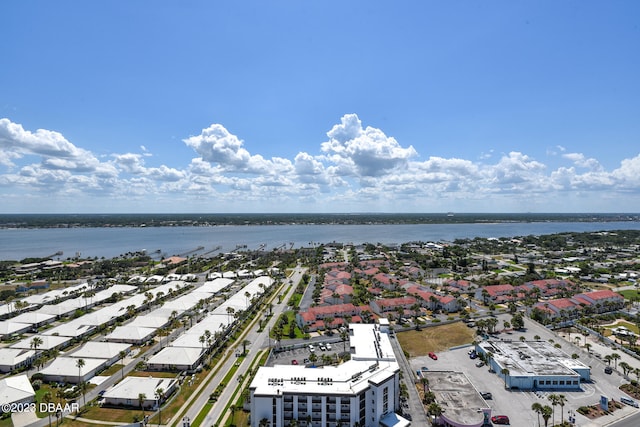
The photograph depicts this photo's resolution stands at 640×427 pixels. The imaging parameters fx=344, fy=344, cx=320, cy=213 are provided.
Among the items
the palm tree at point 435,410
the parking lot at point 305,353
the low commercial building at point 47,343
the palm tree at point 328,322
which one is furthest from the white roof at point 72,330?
the palm tree at point 435,410

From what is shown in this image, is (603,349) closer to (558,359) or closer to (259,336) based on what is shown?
(558,359)

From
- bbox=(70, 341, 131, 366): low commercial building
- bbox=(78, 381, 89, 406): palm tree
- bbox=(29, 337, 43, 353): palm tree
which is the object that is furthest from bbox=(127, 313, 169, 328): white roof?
bbox=(78, 381, 89, 406): palm tree

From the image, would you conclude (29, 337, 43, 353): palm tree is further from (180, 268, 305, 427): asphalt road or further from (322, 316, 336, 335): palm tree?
(322, 316, 336, 335): palm tree

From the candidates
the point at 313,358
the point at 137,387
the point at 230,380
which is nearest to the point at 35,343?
the point at 137,387

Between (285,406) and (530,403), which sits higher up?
(285,406)

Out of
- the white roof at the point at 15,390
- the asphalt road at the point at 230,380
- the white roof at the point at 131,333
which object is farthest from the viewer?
the white roof at the point at 131,333

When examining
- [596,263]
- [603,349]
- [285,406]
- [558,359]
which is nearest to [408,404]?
[285,406]

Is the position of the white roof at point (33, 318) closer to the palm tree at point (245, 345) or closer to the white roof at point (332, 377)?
the palm tree at point (245, 345)
